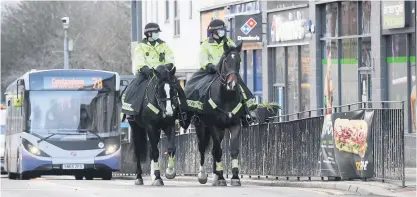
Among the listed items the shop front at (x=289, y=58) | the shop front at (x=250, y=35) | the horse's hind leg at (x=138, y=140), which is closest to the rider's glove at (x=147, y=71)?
the horse's hind leg at (x=138, y=140)

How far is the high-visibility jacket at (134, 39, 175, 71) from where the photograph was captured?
21119 mm

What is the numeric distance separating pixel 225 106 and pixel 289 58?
63.9ft

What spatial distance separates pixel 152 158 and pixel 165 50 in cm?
192

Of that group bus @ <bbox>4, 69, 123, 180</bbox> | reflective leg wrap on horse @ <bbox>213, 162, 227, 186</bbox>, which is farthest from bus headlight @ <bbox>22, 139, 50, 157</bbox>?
reflective leg wrap on horse @ <bbox>213, 162, 227, 186</bbox>

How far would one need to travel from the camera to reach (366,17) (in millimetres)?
32844

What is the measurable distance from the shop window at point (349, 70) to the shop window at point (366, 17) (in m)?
0.73

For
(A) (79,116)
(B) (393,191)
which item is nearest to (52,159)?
(A) (79,116)

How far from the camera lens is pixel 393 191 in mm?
17953

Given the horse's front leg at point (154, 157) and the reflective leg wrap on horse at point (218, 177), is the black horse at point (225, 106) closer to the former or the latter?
the reflective leg wrap on horse at point (218, 177)

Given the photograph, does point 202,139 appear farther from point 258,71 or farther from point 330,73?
point 258,71

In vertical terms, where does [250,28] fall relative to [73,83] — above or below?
above

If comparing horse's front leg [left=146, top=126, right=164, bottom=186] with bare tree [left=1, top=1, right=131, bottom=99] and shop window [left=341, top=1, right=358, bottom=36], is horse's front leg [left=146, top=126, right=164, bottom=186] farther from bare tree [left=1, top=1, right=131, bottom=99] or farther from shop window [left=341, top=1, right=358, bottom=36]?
bare tree [left=1, top=1, right=131, bottom=99]

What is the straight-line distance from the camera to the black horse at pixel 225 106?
19.6 m

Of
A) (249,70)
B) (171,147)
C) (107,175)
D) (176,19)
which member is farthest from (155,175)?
(176,19)
